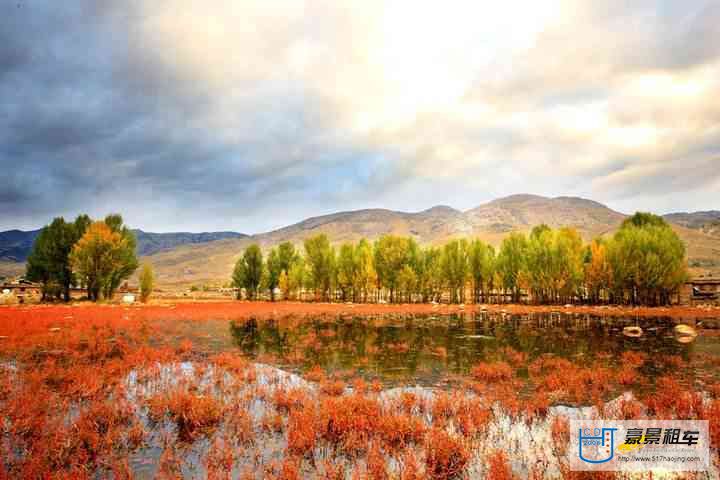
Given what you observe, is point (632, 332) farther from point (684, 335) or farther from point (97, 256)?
point (97, 256)

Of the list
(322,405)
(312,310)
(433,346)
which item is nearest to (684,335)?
(433,346)

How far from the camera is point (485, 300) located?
85.4 metres

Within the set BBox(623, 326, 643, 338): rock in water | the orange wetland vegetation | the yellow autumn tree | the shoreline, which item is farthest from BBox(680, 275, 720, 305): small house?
the yellow autumn tree

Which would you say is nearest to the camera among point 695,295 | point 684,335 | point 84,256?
point 684,335

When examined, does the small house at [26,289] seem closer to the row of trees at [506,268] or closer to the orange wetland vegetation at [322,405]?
the row of trees at [506,268]

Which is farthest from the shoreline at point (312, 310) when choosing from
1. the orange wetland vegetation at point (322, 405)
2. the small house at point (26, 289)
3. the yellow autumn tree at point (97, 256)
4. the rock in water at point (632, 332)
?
the orange wetland vegetation at point (322, 405)

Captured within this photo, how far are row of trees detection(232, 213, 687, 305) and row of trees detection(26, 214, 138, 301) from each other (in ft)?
91.8

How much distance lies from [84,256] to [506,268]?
73230 mm

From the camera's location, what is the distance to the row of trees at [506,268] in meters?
59.7

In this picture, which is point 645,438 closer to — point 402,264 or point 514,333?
point 514,333

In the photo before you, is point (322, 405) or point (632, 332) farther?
point (632, 332)

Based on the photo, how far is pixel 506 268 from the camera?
7688 cm

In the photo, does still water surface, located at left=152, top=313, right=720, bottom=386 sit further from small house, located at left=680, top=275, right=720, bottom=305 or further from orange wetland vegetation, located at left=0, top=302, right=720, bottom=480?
small house, located at left=680, top=275, right=720, bottom=305

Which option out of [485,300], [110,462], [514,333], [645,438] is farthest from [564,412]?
[485,300]
